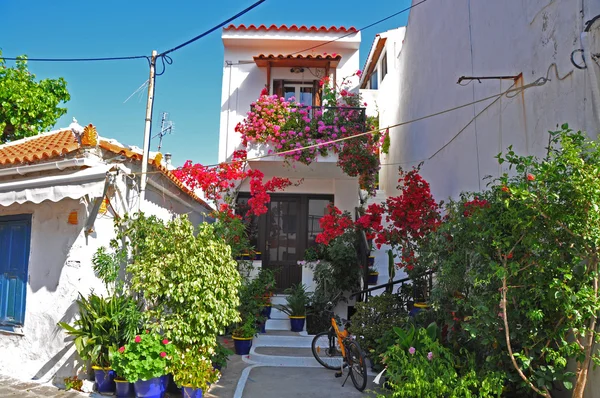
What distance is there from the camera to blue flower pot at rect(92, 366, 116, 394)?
20.5 feet

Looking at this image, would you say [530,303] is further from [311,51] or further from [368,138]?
[311,51]

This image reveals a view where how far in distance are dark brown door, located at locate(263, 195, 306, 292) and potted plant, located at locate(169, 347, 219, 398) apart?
648 centimetres

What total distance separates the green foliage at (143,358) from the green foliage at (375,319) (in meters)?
3.23

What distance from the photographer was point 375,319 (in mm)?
7750

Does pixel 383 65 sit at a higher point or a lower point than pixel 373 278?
higher

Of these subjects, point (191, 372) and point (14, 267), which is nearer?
point (191, 372)

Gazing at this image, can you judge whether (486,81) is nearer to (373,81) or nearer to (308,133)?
(308,133)

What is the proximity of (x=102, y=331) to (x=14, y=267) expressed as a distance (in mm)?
2354

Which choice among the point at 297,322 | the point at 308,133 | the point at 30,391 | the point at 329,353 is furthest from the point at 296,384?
the point at 308,133

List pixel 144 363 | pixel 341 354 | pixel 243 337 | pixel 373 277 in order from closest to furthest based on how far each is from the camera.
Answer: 1. pixel 144 363
2. pixel 341 354
3. pixel 243 337
4. pixel 373 277

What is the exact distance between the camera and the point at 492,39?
687 cm

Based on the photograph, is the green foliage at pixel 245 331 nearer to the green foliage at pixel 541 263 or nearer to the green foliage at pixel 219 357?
the green foliage at pixel 219 357

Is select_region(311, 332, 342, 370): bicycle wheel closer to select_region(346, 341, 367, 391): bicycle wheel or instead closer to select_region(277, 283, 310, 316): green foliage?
select_region(346, 341, 367, 391): bicycle wheel

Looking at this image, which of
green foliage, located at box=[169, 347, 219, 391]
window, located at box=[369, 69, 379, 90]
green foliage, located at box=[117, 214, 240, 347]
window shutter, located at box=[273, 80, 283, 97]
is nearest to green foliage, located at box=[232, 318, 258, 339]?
green foliage, located at box=[117, 214, 240, 347]
